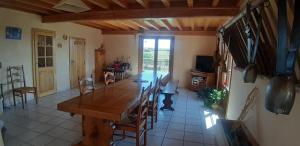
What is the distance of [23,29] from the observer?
4539mm

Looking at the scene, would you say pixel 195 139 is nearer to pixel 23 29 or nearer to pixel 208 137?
pixel 208 137

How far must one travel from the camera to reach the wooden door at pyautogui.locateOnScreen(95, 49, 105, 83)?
25.1ft

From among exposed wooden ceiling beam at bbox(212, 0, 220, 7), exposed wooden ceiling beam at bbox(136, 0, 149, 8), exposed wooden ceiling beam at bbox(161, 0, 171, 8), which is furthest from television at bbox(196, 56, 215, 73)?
exposed wooden ceiling beam at bbox(136, 0, 149, 8)

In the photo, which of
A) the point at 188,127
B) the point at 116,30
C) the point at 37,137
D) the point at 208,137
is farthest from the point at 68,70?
the point at 208,137

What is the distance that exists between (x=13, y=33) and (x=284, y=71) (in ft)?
17.1

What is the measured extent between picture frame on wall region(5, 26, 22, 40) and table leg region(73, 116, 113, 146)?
3235 mm

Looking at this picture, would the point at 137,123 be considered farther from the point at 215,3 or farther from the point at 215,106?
the point at 215,106

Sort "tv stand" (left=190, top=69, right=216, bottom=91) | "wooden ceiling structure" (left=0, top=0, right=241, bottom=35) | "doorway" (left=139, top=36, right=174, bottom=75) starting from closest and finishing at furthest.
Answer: "wooden ceiling structure" (left=0, top=0, right=241, bottom=35)
"tv stand" (left=190, top=69, right=216, bottom=91)
"doorway" (left=139, top=36, right=174, bottom=75)

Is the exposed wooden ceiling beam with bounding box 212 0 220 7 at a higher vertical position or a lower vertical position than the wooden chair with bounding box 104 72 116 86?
higher

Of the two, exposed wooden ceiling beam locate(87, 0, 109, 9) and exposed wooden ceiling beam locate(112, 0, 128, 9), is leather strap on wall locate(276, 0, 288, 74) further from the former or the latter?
exposed wooden ceiling beam locate(87, 0, 109, 9)

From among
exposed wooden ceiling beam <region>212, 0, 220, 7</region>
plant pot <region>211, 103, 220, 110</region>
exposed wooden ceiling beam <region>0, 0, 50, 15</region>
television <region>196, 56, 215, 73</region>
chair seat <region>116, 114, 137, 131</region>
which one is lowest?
plant pot <region>211, 103, 220, 110</region>

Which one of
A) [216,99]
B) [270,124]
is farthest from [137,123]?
[216,99]

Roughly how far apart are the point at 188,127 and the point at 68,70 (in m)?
4.49

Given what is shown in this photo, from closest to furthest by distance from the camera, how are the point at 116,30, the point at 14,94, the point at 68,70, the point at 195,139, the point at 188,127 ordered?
the point at 195,139 → the point at 188,127 → the point at 14,94 → the point at 68,70 → the point at 116,30
